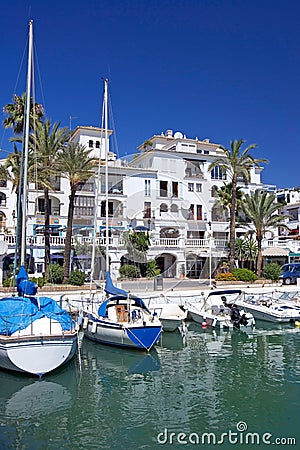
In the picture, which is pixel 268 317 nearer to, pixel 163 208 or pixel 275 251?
pixel 163 208

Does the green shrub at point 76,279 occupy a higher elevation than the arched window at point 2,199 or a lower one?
lower

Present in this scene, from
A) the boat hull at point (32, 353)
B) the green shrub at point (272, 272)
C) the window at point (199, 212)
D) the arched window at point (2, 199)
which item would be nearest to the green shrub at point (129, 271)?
the green shrub at point (272, 272)

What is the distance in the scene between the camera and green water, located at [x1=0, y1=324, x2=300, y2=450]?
12.4m

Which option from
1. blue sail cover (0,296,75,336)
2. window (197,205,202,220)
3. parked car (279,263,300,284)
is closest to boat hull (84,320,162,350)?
blue sail cover (0,296,75,336)

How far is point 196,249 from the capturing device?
168 ft

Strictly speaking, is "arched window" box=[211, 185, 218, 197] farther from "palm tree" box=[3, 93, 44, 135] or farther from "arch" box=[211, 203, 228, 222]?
"palm tree" box=[3, 93, 44, 135]

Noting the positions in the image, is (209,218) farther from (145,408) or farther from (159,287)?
(145,408)

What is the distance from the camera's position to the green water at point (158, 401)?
12.4 metres

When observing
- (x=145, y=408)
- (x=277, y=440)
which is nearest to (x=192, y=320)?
(x=145, y=408)

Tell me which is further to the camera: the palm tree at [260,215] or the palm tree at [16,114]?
the palm tree at [260,215]

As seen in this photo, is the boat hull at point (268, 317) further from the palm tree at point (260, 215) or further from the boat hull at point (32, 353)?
the boat hull at point (32, 353)

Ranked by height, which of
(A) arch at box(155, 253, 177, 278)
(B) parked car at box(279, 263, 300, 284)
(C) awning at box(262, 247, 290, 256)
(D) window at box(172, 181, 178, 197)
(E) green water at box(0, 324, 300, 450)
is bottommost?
(E) green water at box(0, 324, 300, 450)

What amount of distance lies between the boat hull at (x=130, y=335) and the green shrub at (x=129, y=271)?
2160cm

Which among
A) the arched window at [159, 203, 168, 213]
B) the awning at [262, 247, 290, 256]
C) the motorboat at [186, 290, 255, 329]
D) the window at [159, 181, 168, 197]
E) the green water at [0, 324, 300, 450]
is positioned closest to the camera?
the green water at [0, 324, 300, 450]
